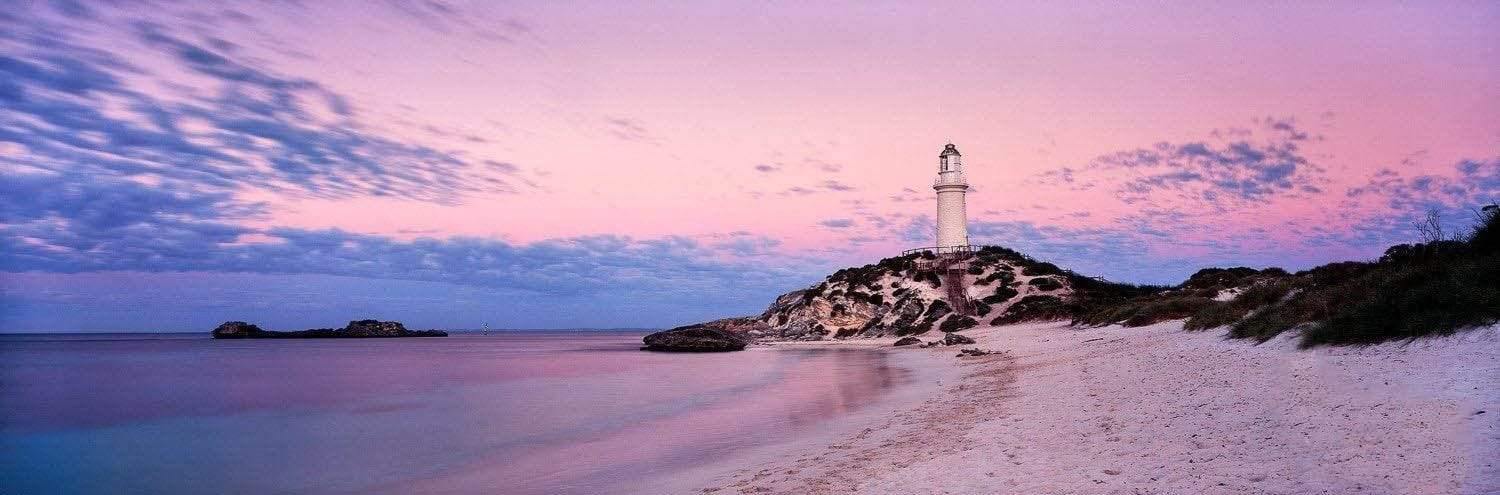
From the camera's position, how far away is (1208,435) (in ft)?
23.8

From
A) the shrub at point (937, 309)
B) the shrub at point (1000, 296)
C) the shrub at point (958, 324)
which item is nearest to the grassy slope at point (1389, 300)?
the shrub at point (958, 324)

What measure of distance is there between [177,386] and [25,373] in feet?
Answer: 55.6

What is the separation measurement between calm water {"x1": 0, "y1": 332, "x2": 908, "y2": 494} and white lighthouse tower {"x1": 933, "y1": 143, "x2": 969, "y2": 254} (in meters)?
34.2

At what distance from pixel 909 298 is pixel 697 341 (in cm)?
1590

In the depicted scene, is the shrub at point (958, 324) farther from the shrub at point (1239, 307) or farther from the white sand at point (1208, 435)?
the white sand at point (1208, 435)

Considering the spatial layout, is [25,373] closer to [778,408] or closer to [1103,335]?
[778,408]

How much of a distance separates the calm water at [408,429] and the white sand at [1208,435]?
2.44m

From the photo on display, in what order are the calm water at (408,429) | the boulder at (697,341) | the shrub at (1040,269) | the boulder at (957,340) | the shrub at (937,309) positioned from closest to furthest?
the calm water at (408,429) < the boulder at (957,340) < the boulder at (697,341) < the shrub at (937,309) < the shrub at (1040,269)

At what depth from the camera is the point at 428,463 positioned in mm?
11867

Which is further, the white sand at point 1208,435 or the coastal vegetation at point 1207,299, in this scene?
the coastal vegetation at point 1207,299

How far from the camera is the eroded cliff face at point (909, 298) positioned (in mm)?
49969

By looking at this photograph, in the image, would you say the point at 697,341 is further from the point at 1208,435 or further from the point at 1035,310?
the point at 1208,435

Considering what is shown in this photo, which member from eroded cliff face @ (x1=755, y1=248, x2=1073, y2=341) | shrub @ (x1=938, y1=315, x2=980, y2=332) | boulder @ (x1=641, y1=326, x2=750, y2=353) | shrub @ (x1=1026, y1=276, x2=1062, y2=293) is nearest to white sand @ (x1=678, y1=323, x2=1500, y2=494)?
shrub @ (x1=938, y1=315, x2=980, y2=332)

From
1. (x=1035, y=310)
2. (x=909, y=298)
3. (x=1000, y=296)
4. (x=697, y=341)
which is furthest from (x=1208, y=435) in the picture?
(x=909, y=298)
